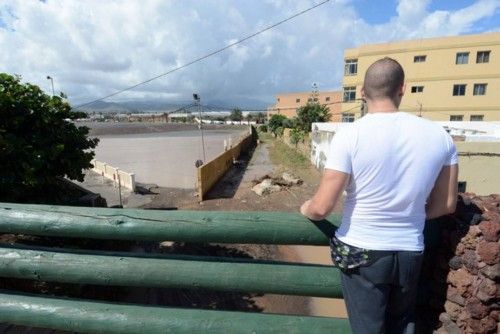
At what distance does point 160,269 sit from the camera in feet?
5.76

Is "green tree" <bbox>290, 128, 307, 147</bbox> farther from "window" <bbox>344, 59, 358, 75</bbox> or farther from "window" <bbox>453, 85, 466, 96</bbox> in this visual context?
"window" <bbox>453, 85, 466, 96</bbox>

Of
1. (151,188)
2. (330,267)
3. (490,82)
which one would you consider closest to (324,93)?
(490,82)

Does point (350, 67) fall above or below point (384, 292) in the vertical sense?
above

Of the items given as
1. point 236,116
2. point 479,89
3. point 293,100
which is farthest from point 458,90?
point 236,116

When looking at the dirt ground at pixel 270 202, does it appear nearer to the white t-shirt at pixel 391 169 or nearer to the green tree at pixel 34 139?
the green tree at pixel 34 139

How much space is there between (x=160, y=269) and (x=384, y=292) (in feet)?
3.53

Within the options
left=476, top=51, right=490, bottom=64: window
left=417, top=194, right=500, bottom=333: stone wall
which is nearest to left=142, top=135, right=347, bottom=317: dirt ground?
left=417, top=194, right=500, bottom=333: stone wall

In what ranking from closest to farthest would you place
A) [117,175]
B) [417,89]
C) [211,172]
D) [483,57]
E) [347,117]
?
[211,172] < [117,175] < [483,57] < [417,89] < [347,117]

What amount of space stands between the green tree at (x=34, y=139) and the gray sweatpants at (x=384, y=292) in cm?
632

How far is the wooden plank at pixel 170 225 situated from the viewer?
166cm

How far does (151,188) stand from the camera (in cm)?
1702

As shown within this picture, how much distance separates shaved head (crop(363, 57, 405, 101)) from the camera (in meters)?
1.51

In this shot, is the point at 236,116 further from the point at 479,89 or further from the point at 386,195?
the point at 386,195

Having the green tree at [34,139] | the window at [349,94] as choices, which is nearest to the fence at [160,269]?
the green tree at [34,139]
